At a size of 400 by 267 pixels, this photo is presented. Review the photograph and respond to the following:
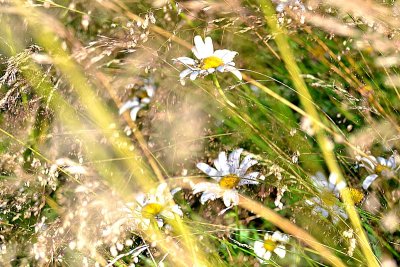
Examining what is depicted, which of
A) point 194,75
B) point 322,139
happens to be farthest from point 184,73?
point 322,139

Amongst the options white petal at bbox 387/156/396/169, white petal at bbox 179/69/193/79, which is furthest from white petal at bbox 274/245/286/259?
white petal at bbox 179/69/193/79

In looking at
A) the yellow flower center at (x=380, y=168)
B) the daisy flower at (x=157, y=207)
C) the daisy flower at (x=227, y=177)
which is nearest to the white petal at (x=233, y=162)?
the daisy flower at (x=227, y=177)

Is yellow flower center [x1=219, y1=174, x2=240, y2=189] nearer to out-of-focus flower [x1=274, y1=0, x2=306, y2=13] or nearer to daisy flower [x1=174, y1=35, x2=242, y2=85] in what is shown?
daisy flower [x1=174, y1=35, x2=242, y2=85]

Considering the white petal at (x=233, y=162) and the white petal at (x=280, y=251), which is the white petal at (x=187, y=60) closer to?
the white petal at (x=233, y=162)

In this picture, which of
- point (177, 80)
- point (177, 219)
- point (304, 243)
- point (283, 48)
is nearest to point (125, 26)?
point (177, 80)

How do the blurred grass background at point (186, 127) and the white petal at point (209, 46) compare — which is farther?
the white petal at point (209, 46)

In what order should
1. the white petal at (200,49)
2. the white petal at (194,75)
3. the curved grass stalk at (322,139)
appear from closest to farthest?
the curved grass stalk at (322,139) < the white petal at (194,75) < the white petal at (200,49)
